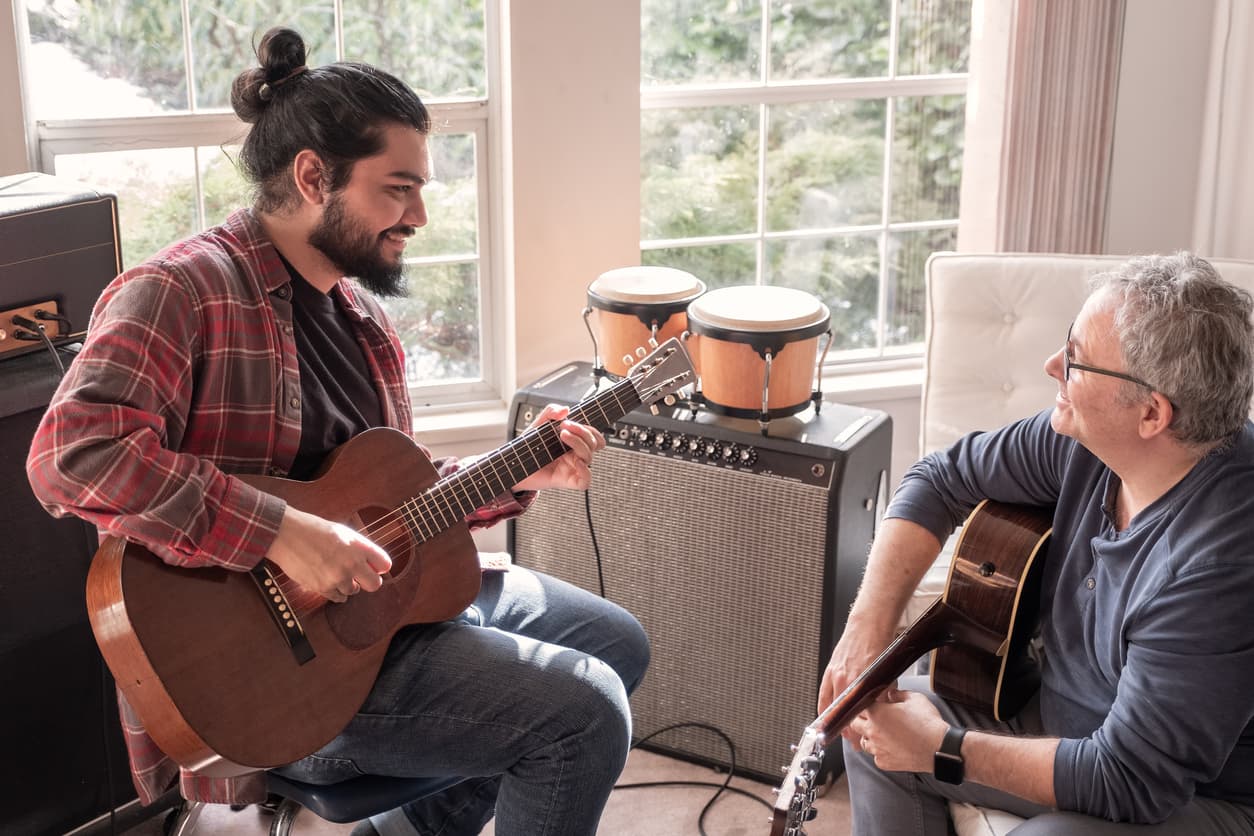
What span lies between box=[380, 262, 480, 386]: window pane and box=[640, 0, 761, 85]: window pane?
2.20ft

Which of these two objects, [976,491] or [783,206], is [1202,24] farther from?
[976,491]

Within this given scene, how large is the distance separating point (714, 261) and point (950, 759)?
1841 millimetres

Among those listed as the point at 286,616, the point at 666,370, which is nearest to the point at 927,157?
the point at 666,370

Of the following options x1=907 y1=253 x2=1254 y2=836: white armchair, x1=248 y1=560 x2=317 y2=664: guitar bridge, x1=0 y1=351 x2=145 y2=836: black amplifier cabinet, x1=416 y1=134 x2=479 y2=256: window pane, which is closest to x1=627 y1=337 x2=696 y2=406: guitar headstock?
x1=248 y1=560 x2=317 y2=664: guitar bridge

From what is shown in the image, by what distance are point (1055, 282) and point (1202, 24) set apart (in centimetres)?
94

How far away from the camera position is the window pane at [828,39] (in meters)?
3.30

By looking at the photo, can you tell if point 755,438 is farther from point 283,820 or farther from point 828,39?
point 828,39

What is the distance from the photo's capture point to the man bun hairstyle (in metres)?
1.90

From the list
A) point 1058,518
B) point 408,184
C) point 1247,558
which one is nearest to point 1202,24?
point 1058,518

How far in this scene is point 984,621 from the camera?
1968 mm

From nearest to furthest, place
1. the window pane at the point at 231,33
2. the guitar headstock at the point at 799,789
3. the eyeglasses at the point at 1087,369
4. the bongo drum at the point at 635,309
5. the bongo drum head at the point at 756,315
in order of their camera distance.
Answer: the guitar headstock at the point at 799,789, the eyeglasses at the point at 1087,369, the bongo drum head at the point at 756,315, the bongo drum at the point at 635,309, the window pane at the point at 231,33

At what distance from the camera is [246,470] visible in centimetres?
186

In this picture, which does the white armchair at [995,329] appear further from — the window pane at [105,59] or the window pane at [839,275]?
the window pane at [105,59]

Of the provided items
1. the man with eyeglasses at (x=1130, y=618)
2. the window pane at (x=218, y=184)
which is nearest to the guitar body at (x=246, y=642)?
the man with eyeglasses at (x=1130, y=618)
